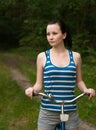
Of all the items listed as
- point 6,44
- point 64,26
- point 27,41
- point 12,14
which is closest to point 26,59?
point 27,41

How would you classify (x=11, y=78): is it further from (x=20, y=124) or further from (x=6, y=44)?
(x=6, y=44)

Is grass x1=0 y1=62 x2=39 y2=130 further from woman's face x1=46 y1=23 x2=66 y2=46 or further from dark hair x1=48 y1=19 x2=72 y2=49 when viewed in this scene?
woman's face x1=46 y1=23 x2=66 y2=46

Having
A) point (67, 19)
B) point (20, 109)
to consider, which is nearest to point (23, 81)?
point (20, 109)

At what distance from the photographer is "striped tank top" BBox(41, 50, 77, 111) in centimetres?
389

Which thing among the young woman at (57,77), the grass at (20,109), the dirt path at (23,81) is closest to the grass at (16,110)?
the grass at (20,109)

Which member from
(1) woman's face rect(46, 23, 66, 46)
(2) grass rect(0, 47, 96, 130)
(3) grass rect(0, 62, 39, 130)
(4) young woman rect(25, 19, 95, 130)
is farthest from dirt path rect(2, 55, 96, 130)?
(1) woman's face rect(46, 23, 66, 46)

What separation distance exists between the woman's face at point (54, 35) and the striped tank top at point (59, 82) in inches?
5.9

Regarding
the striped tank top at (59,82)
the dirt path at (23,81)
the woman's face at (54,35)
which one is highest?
the woman's face at (54,35)

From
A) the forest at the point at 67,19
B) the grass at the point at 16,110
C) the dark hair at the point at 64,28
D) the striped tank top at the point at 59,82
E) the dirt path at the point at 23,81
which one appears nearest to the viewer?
the striped tank top at the point at 59,82

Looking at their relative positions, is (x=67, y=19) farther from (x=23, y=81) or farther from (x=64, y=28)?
(x=64, y=28)

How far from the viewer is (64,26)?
407cm

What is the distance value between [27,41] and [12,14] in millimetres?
9706

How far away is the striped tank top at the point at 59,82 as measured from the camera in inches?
153

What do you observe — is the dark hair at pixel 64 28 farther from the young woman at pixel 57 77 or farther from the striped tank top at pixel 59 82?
the striped tank top at pixel 59 82
